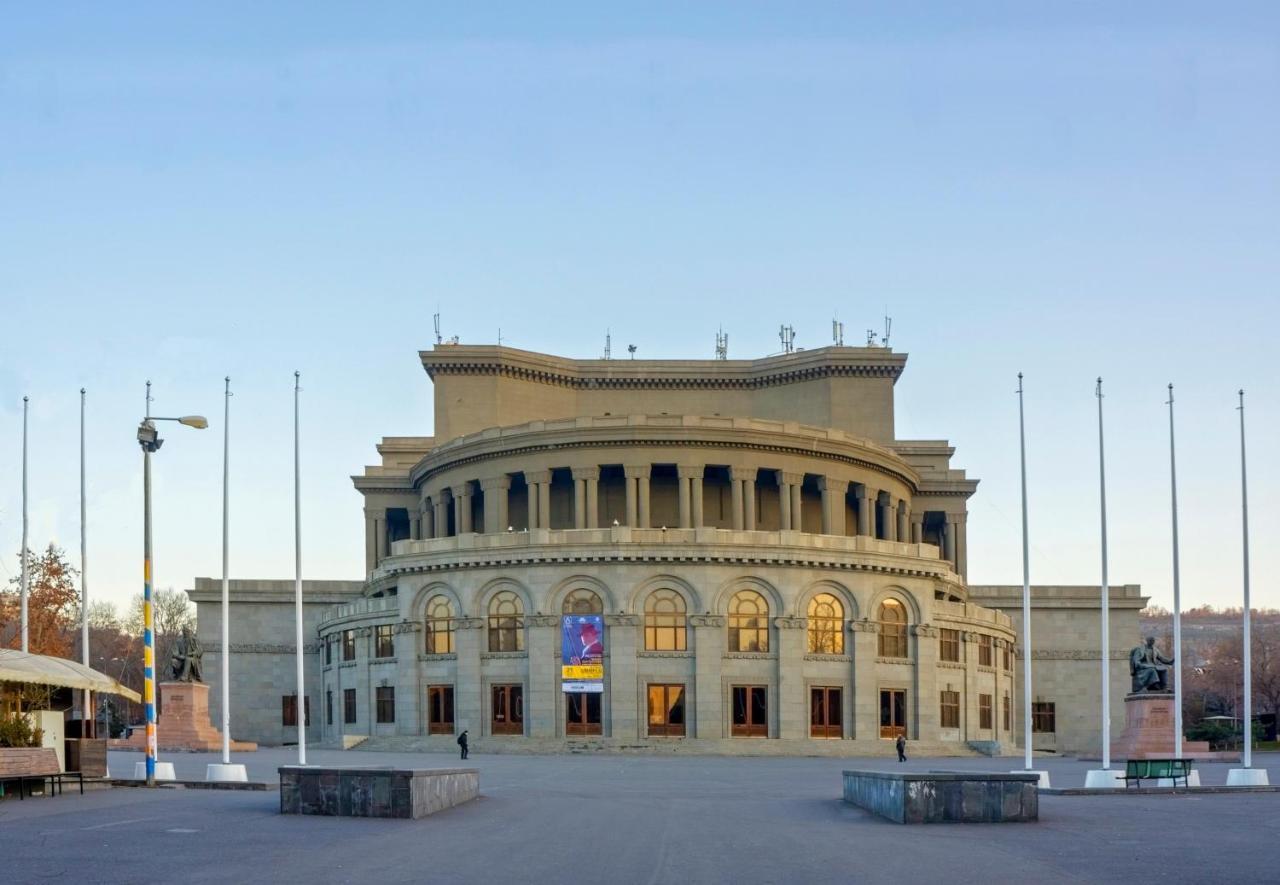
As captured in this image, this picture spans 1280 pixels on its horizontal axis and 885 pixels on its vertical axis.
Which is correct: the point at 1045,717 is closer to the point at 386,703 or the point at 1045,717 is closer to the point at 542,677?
the point at 542,677

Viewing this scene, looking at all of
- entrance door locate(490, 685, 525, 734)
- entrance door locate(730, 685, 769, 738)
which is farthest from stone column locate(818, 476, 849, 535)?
entrance door locate(490, 685, 525, 734)

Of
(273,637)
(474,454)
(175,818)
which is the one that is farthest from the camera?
(273,637)

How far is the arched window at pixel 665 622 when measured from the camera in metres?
75.9

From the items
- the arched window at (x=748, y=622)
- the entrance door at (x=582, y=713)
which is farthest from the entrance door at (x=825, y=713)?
the entrance door at (x=582, y=713)

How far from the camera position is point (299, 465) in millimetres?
57188

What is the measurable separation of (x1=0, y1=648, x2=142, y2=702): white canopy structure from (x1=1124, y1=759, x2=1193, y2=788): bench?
87.1 feet

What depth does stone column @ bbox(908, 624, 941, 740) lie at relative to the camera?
79250 mm

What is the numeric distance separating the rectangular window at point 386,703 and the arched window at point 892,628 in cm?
2419

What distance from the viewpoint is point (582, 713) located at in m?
75.0

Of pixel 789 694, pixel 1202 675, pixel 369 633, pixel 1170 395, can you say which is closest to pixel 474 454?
pixel 369 633

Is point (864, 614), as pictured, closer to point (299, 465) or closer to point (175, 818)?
point (299, 465)

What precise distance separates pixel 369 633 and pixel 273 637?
49.1ft

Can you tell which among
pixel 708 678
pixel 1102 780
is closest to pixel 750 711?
pixel 708 678

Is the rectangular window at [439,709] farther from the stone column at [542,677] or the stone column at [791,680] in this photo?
the stone column at [791,680]
